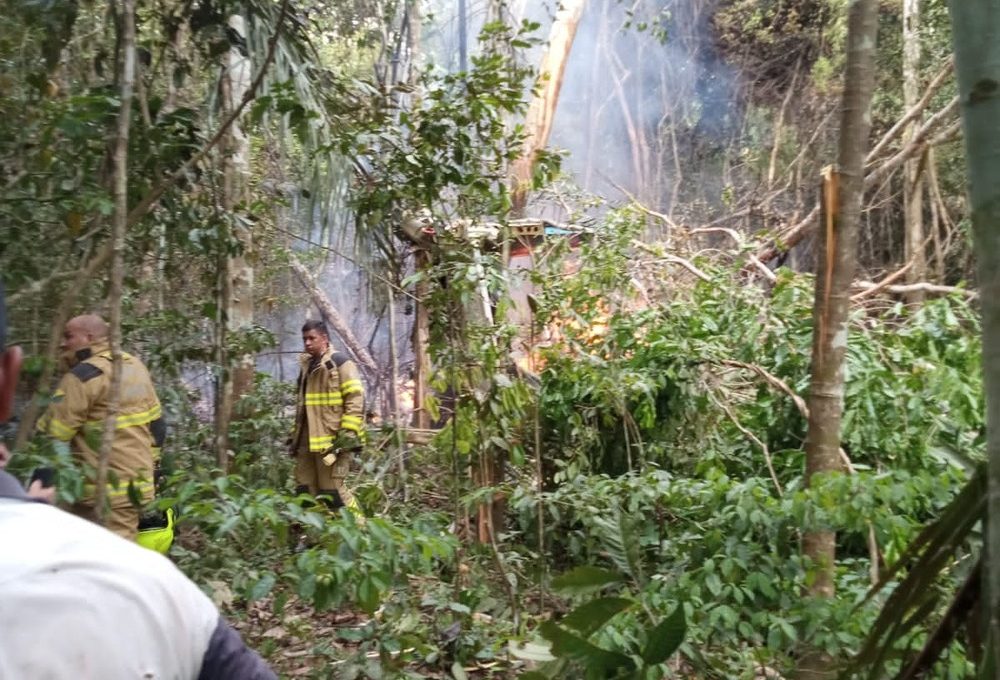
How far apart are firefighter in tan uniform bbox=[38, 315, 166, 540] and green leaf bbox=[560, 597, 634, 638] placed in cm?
223

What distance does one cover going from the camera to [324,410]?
18.7ft

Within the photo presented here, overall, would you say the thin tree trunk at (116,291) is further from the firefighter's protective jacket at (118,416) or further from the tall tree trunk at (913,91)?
the tall tree trunk at (913,91)

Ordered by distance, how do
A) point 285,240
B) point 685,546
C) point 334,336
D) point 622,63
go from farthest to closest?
point 622,63 < point 334,336 < point 285,240 < point 685,546

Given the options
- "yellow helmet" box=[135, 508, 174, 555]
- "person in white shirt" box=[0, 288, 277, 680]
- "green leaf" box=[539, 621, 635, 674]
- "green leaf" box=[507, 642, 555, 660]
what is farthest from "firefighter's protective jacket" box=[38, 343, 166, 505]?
"person in white shirt" box=[0, 288, 277, 680]

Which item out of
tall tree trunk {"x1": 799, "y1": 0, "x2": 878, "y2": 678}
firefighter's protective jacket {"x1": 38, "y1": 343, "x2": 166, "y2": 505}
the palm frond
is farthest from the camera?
firefighter's protective jacket {"x1": 38, "y1": 343, "x2": 166, "y2": 505}

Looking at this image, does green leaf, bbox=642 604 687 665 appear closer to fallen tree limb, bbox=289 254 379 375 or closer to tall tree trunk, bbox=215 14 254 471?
tall tree trunk, bbox=215 14 254 471

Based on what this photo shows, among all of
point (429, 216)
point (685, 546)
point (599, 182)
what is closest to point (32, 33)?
point (429, 216)

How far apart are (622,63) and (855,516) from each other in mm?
13916

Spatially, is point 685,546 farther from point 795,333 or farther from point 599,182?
point 599,182

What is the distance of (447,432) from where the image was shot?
423cm

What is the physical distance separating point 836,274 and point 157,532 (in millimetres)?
3198

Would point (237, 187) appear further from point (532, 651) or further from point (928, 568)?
point (928, 568)

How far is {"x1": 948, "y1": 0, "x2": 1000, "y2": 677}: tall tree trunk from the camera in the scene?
843 millimetres

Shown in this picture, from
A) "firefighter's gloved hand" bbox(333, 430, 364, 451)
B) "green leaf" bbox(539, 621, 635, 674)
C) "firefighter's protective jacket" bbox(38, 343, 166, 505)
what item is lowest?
"green leaf" bbox(539, 621, 635, 674)
